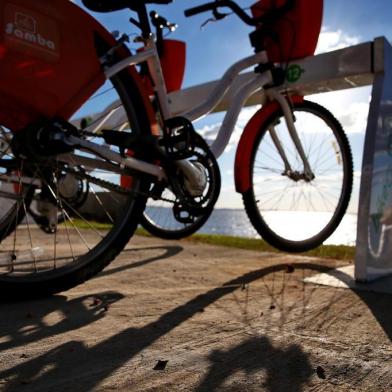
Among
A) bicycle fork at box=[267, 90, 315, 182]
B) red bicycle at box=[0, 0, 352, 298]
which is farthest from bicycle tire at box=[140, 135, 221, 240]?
bicycle fork at box=[267, 90, 315, 182]

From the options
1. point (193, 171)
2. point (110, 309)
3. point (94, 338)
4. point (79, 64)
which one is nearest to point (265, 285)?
point (193, 171)

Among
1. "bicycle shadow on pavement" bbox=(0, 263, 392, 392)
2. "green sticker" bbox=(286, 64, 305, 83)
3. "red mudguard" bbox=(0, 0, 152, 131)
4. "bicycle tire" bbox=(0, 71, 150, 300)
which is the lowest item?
"bicycle shadow on pavement" bbox=(0, 263, 392, 392)

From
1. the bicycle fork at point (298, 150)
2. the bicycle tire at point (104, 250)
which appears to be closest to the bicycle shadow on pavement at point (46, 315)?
the bicycle tire at point (104, 250)

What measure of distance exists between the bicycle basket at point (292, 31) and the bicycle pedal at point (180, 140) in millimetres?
1046

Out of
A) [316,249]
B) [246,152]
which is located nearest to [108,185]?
[246,152]

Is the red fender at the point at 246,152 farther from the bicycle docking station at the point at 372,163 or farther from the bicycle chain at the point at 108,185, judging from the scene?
the bicycle chain at the point at 108,185

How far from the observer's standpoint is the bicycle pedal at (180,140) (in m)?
2.34

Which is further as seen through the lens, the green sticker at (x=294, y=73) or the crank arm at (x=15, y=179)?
the green sticker at (x=294, y=73)

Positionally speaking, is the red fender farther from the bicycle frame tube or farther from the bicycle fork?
the bicycle fork

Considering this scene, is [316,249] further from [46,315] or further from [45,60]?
[45,60]

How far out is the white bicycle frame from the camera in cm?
212

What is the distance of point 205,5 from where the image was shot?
299 cm

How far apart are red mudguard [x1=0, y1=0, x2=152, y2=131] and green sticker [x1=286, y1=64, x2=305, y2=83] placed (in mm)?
1577

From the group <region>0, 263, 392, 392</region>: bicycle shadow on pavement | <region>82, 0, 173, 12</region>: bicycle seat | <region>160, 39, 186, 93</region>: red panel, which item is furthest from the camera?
<region>160, 39, 186, 93</region>: red panel
